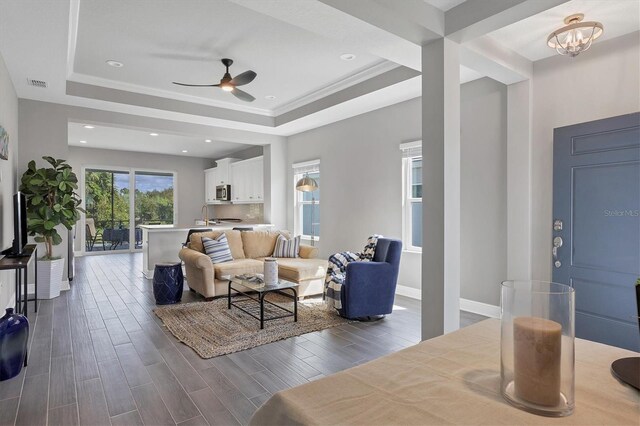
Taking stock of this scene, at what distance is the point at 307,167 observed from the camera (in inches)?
275

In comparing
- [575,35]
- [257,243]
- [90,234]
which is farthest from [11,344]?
[90,234]

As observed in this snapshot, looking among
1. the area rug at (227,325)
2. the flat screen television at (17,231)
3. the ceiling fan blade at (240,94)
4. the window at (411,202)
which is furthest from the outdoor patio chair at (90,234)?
the window at (411,202)

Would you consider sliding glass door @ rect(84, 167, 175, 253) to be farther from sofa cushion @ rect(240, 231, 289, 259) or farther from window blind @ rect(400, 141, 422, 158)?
window blind @ rect(400, 141, 422, 158)

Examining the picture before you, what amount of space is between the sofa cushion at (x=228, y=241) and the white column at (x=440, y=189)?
3340 millimetres

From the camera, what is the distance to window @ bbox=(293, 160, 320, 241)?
22.4 ft

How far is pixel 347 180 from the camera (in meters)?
6.01

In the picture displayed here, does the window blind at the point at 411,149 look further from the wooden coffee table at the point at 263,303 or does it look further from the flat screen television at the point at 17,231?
the flat screen television at the point at 17,231

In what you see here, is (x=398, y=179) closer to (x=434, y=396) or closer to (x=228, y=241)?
(x=228, y=241)

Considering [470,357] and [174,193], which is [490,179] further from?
[174,193]

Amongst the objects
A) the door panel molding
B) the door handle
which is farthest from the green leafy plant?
the door panel molding

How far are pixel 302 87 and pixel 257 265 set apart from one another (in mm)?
2674

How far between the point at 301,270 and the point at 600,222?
322 cm

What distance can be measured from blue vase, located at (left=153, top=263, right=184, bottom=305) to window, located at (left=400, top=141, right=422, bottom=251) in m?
3.12

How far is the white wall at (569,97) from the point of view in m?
3.16
